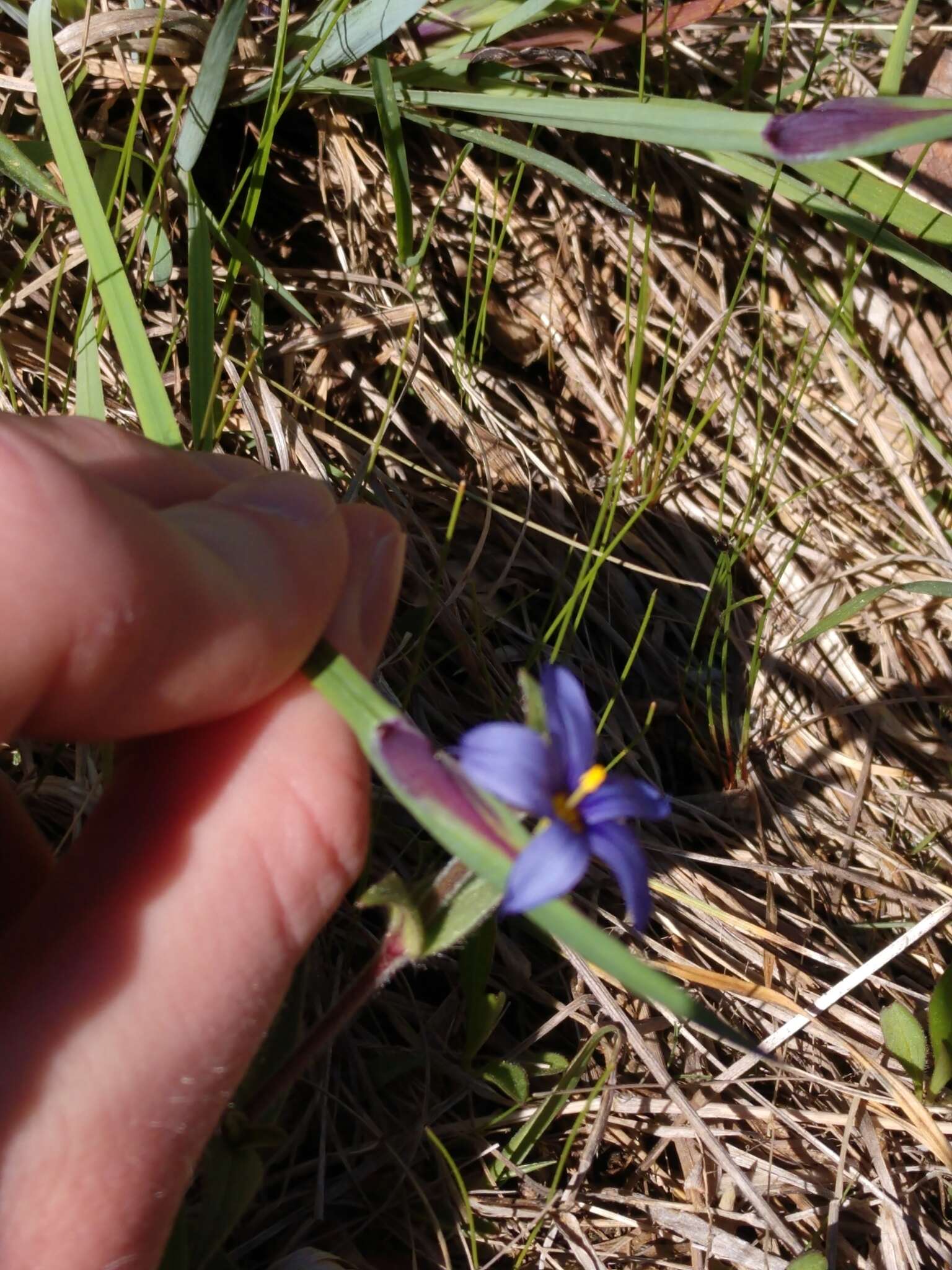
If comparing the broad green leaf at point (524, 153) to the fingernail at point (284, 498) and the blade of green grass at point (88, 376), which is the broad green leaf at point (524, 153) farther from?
the fingernail at point (284, 498)

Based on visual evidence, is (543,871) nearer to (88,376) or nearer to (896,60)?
→ (88,376)

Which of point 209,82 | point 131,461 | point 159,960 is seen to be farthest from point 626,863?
point 209,82

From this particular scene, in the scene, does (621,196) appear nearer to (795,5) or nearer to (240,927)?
(795,5)

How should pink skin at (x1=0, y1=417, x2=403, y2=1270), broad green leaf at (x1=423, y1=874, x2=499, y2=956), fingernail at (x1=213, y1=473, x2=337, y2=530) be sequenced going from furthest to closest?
1. fingernail at (x1=213, y1=473, x2=337, y2=530)
2. broad green leaf at (x1=423, y1=874, x2=499, y2=956)
3. pink skin at (x1=0, y1=417, x2=403, y2=1270)

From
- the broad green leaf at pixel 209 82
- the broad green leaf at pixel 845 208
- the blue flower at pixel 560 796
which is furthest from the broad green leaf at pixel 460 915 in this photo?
the broad green leaf at pixel 845 208

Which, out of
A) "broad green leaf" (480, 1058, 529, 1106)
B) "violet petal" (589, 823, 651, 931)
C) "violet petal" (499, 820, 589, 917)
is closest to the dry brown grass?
"broad green leaf" (480, 1058, 529, 1106)

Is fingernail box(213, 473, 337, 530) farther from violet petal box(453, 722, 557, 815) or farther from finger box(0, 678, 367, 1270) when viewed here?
violet petal box(453, 722, 557, 815)

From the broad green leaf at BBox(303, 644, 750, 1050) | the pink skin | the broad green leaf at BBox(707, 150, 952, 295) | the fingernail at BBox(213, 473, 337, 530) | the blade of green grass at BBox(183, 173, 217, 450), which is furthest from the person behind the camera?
the broad green leaf at BBox(707, 150, 952, 295)
